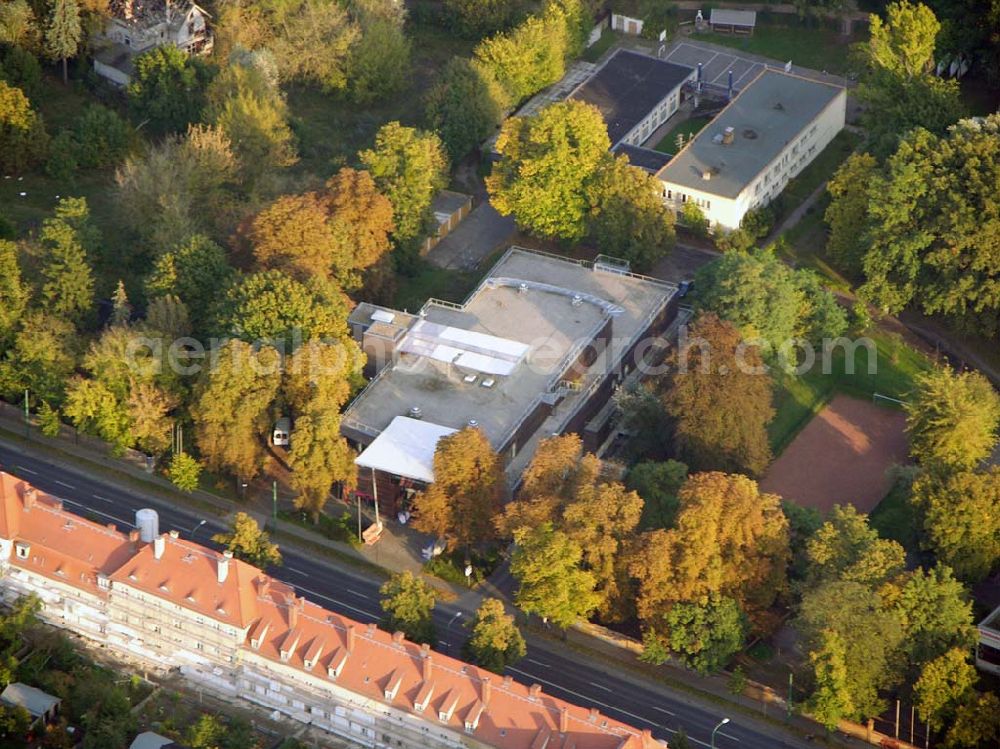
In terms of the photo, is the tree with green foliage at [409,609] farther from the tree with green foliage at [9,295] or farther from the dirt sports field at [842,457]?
the tree with green foliage at [9,295]

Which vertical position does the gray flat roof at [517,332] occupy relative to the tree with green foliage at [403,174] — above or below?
below

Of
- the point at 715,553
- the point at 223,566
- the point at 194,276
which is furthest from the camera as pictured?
the point at 194,276

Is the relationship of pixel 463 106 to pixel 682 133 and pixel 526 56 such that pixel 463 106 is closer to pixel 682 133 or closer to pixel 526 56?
pixel 526 56

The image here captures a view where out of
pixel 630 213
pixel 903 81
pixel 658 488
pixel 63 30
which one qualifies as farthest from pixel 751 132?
pixel 63 30

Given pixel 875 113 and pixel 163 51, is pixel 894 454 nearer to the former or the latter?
pixel 875 113

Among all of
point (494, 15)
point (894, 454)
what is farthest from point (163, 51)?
point (894, 454)

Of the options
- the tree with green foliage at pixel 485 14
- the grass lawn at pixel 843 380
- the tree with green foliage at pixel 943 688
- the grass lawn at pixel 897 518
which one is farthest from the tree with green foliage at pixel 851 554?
the tree with green foliage at pixel 485 14
